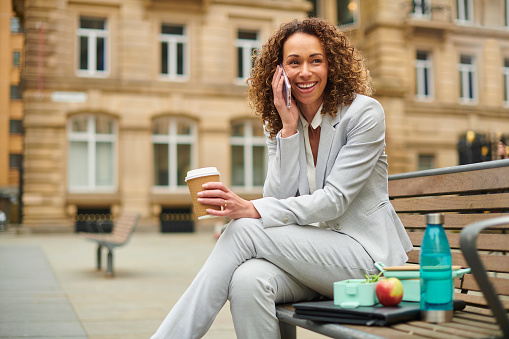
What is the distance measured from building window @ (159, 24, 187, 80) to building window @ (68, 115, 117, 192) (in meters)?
2.85

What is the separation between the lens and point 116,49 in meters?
21.6

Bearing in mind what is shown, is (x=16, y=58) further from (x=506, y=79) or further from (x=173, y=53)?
(x=506, y=79)

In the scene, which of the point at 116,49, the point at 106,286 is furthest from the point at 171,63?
the point at 106,286

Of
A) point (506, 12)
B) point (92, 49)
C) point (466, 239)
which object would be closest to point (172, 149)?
point (92, 49)

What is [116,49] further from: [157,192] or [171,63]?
[157,192]

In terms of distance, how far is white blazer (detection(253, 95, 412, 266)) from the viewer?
2539 millimetres

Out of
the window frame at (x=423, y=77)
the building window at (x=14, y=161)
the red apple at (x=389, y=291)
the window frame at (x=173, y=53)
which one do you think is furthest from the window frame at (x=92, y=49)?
the building window at (x=14, y=161)

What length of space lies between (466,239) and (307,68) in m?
1.40

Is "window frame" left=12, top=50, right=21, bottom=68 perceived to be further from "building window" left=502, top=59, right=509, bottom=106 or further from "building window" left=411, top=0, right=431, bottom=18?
"building window" left=502, top=59, right=509, bottom=106

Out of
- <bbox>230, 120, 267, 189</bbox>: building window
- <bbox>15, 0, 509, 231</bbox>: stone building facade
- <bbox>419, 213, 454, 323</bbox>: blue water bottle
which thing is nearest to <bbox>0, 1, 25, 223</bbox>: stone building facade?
<bbox>15, 0, 509, 231</bbox>: stone building facade

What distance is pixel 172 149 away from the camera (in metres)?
22.2

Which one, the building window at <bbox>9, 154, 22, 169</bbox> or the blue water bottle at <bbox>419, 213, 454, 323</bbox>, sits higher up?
the building window at <bbox>9, 154, 22, 169</bbox>

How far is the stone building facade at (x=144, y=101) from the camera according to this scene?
20.7m

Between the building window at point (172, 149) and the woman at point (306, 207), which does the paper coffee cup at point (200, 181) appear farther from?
the building window at point (172, 149)
